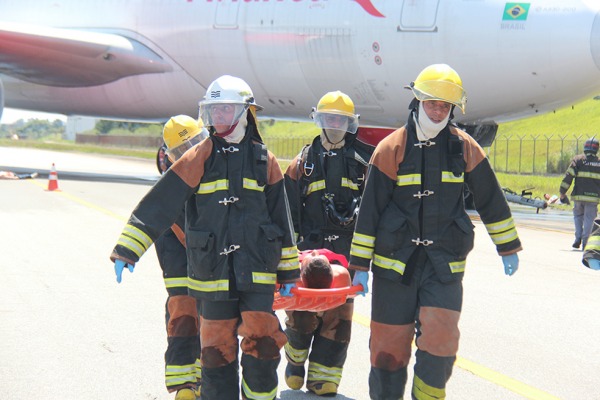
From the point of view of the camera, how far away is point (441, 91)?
16.8ft

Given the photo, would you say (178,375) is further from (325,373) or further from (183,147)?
(183,147)

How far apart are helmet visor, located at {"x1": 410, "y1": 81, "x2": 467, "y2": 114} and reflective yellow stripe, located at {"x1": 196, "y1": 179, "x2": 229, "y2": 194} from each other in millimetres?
1118

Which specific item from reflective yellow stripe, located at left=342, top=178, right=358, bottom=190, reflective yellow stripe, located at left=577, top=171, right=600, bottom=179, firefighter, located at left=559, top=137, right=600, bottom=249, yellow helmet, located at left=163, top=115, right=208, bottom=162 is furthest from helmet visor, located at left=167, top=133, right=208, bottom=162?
reflective yellow stripe, located at left=577, top=171, right=600, bottom=179

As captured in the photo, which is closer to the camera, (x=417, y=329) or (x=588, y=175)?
(x=417, y=329)

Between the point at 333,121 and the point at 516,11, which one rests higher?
the point at 516,11

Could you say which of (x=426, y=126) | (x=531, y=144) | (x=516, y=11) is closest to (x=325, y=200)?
(x=426, y=126)

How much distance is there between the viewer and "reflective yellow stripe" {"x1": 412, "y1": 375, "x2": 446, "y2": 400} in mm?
4883

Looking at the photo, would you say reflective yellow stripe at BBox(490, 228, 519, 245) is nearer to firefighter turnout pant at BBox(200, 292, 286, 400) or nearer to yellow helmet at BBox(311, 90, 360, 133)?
firefighter turnout pant at BBox(200, 292, 286, 400)

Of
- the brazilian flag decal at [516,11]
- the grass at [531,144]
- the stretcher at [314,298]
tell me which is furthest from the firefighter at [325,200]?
the grass at [531,144]

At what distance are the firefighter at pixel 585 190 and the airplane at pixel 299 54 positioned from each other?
224 centimetres

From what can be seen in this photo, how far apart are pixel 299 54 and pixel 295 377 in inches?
542

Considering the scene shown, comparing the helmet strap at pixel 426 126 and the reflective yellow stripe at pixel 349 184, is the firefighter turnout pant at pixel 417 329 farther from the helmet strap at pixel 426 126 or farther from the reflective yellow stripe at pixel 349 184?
the reflective yellow stripe at pixel 349 184

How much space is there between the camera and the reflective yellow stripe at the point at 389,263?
509cm

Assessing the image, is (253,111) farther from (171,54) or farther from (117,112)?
(117,112)
